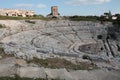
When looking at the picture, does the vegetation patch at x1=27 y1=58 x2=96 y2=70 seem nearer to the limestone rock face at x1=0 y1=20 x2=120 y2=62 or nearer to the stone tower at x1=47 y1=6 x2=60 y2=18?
the limestone rock face at x1=0 y1=20 x2=120 y2=62

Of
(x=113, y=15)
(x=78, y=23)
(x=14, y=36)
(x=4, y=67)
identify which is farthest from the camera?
(x=113, y=15)

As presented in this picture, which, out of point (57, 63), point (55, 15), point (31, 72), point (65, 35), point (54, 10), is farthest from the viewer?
point (54, 10)

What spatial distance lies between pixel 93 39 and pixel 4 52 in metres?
25.6

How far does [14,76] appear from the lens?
10.7 metres

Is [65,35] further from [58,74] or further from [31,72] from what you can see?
[58,74]

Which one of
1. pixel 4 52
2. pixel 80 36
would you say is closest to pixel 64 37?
pixel 80 36

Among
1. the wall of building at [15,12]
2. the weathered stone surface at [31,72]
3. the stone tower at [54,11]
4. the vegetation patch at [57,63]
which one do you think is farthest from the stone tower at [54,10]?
the weathered stone surface at [31,72]

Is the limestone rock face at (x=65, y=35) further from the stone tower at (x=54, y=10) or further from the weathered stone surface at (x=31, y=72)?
the weathered stone surface at (x=31, y=72)

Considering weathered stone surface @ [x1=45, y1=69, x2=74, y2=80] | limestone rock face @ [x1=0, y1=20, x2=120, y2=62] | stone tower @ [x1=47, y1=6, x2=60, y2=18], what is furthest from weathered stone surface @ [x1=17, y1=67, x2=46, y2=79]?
stone tower @ [x1=47, y1=6, x2=60, y2=18]

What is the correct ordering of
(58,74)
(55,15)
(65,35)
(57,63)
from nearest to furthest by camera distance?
(58,74) → (57,63) → (65,35) → (55,15)

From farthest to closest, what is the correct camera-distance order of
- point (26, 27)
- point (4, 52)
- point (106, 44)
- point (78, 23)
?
point (78, 23), point (26, 27), point (106, 44), point (4, 52)

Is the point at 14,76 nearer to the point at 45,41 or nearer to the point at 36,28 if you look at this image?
the point at 45,41

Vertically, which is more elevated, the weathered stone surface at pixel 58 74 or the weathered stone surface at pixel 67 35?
the weathered stone surface at pixel 58 74

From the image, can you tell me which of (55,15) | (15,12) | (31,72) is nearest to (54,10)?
(55,15)
